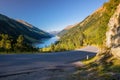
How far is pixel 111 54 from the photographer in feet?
115

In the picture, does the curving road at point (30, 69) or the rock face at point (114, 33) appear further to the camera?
the rock face at point (114, 33)

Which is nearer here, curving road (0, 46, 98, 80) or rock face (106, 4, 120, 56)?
curving road (0, 46, 98, 80)

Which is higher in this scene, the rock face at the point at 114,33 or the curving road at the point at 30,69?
the rock face at the point at 114,33

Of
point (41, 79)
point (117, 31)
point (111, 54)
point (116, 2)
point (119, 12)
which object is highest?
point (116, 2)

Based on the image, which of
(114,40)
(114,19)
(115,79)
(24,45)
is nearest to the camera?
(115,79)

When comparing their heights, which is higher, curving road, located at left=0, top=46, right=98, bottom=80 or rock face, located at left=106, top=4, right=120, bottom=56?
rock face, located at left=106, top=4, right=120, bottom=56

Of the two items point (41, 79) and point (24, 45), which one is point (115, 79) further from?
point (24, 45)

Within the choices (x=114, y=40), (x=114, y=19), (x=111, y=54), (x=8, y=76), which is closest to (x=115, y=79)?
(x=8, y=76)

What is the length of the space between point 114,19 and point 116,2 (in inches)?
269

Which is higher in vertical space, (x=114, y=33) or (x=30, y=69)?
(x=114, y=33)

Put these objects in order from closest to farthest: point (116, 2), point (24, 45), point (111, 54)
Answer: point (111, 54), point (116, 2), point (24, 45)

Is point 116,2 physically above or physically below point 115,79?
above

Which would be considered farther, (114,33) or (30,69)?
(114,33)

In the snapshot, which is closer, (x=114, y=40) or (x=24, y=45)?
(x=114, y=40)
